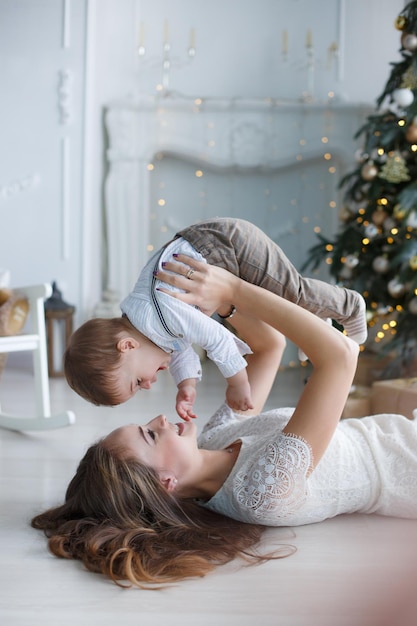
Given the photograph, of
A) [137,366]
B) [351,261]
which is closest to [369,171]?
[351,261]

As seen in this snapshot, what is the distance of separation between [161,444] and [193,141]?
12.1 ft

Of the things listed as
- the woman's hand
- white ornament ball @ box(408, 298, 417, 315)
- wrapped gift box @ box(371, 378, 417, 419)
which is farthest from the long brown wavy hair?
white ornament ball @ box(408, 298, 417, 315)

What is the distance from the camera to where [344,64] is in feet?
17.5

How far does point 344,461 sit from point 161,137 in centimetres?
364

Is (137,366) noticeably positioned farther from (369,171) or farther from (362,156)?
(362,156)

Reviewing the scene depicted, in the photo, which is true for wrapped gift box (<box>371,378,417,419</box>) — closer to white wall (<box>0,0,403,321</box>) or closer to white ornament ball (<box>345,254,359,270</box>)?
white ornament ball (<box>345,254,359,270</box>)

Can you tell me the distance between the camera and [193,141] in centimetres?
534

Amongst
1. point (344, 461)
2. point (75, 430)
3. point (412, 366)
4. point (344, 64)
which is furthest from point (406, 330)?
point (344, 64)

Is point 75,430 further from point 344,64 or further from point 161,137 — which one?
point 344,64

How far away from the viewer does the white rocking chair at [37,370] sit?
11.3ft

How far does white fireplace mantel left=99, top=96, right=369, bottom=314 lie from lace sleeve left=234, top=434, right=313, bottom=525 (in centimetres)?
346

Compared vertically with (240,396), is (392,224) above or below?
above

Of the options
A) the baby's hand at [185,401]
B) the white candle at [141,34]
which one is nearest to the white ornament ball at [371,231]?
the baby's hand at [185,401]

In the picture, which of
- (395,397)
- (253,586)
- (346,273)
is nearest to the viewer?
(253,586)
